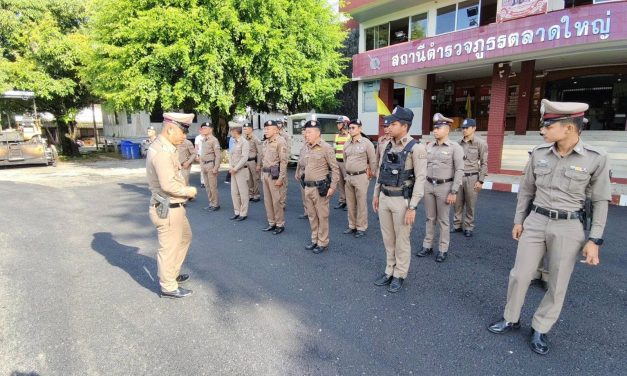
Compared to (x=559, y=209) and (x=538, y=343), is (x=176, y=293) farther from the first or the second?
(x=559, y=209)

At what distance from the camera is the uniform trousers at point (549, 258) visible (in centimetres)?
256

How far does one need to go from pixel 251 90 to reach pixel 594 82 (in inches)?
533

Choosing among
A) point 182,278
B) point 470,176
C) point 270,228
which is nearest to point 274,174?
point 270,228

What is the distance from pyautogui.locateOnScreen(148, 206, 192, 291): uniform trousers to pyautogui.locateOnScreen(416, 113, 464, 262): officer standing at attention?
2996 millimetres

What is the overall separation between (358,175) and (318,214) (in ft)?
3.52

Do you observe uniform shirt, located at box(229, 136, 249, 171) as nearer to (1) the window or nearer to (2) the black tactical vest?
(2) the black tactical vest

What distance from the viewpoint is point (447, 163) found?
462 centimetres

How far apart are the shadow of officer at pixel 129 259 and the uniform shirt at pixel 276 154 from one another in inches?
89.9

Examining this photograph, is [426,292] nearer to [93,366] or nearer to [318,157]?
[318,157]

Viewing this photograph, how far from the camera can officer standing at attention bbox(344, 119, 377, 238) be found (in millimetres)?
5461

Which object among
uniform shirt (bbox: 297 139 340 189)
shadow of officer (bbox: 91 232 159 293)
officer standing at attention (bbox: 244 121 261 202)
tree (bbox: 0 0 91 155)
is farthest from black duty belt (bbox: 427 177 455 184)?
tree (bbox: 0 0 91 155)

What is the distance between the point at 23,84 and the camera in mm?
15656

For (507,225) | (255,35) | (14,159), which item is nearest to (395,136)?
(507,225)

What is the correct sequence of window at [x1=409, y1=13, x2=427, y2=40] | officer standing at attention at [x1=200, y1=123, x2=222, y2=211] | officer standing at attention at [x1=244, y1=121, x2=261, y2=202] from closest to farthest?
officer standing at attention at [x1=200, y1=123, x2=222, y2=211], officer standing at attention at [x1=244, y1=121, x2=261, y2=202], window at [x1=409, y1=13, x2=427, y2=40]
